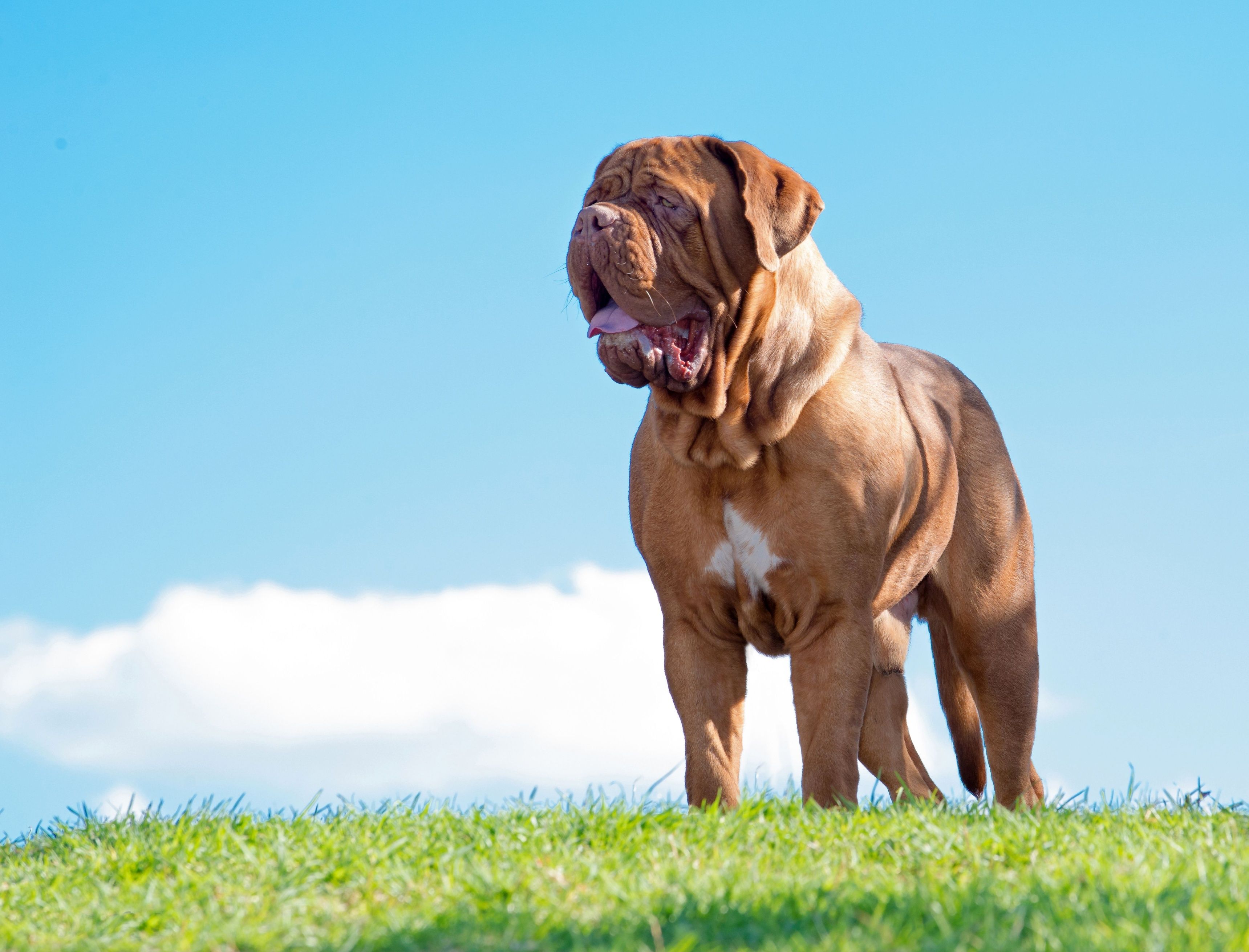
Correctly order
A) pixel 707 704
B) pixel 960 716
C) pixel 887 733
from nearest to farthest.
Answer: pixel 707 704
pixel 887 733
pixel 960 716

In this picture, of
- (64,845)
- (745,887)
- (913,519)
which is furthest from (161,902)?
(913,519)

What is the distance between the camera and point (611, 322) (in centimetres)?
479

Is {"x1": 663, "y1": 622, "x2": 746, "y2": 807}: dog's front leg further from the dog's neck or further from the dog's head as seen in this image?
the dog's head

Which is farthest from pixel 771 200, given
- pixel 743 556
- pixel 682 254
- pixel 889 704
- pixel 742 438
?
pixel 889 704

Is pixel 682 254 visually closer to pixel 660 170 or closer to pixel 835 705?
pixel 660 170

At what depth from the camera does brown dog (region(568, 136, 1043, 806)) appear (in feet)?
15.6

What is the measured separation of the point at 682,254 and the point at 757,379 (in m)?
0.56

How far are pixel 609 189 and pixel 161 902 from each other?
9.41ft

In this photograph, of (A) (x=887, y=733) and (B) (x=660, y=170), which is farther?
(A) (x=887, y=733)

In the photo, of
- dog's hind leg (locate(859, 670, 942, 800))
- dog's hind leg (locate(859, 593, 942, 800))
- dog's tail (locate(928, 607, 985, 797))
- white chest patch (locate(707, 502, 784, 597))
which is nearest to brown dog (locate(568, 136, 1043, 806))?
white chest patch (locate(707, 502, 784, 597))

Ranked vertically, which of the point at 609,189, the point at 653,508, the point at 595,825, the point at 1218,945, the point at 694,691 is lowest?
the point at 1218,945

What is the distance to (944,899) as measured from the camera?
3.29 meters

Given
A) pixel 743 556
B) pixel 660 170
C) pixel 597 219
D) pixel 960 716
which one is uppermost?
pixel 660 170

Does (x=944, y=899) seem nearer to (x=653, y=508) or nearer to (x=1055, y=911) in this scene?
(x=1055, y=911)
